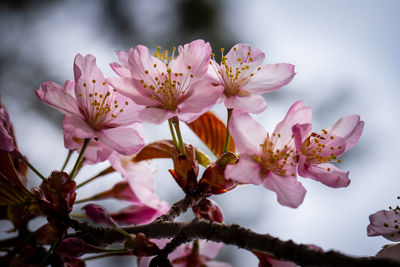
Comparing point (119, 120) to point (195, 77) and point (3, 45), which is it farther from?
point (3, 45)

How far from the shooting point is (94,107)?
63 centimetres

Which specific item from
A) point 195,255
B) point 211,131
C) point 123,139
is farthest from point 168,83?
point 195,255

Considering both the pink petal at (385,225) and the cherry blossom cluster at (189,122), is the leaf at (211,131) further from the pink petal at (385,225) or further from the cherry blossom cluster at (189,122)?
the pink petal at (385,225)

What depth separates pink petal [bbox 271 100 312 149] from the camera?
57 centimetres

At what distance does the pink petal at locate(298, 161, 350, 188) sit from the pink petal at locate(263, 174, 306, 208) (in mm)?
30

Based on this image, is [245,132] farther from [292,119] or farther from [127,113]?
[127,113]

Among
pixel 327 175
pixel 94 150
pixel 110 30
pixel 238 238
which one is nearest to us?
pixel 238 238

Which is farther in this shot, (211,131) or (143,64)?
(211,131)

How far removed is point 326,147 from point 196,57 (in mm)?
232

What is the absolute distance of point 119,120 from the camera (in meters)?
0.63

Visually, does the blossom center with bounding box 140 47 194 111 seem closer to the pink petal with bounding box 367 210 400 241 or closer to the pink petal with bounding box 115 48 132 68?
the pink petal with bounding box 115 48 132 68

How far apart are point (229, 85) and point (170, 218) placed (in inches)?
8.3

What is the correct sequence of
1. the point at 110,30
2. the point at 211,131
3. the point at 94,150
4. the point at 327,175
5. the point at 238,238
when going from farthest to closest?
the point at 110,30
the point at 211,131
the point at 94,150
the point at 327,175
the point at 238,238

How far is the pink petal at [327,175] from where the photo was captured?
0.55 metres
